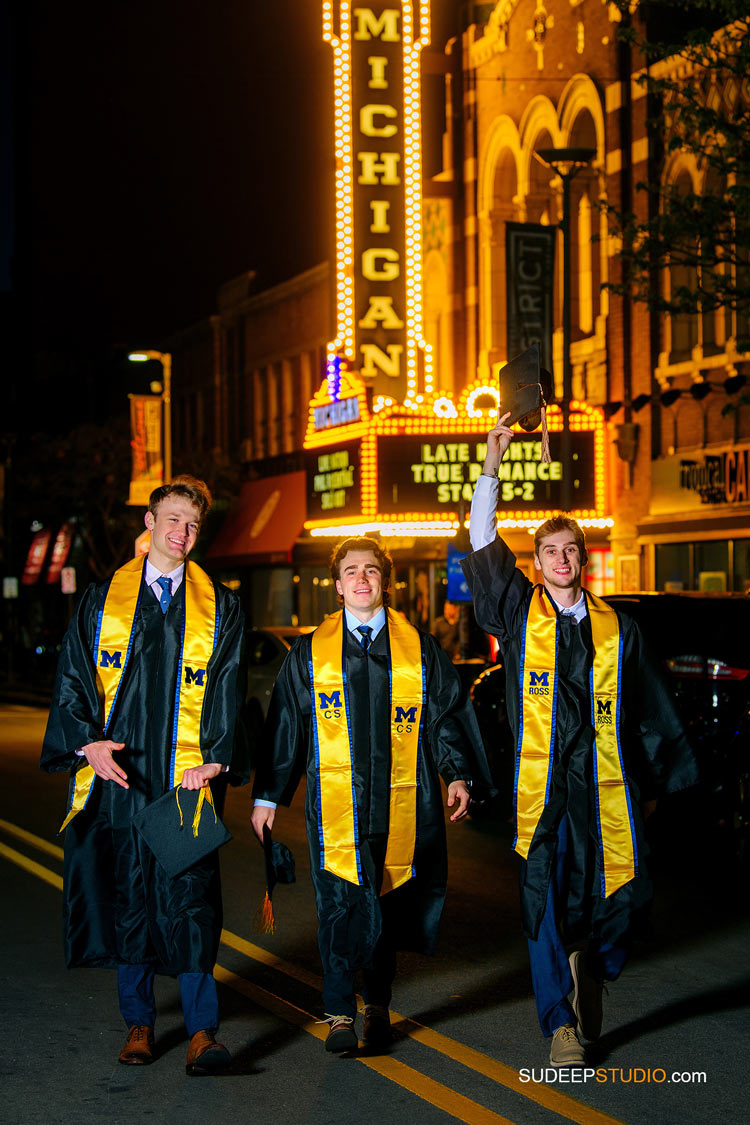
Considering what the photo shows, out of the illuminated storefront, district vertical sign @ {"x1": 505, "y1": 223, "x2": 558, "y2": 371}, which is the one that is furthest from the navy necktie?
district vertical sign @ {"x1": 505, "y1": 223, "x2": 558, "y2": 371}

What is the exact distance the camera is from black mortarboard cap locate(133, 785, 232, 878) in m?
5.82

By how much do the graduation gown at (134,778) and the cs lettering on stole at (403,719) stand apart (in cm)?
59

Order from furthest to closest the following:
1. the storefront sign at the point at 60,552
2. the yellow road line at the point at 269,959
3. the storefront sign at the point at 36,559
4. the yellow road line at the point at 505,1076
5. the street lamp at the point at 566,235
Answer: the storefront sign at the point at 36,559 < the storefront sign at the point at 60,552 < the street lamp at the point at 566,235 < the yellow road line at the point at 269,959 < the yellow road line at the point at 505,1076

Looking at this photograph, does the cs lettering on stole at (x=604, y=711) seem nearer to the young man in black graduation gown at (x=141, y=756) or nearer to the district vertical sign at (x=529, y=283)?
the young man in black graduation gown at (x=141, y=756)

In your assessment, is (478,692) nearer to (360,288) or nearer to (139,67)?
(360,288)

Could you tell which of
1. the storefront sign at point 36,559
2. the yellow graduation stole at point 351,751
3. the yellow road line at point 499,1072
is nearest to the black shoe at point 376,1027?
the yellow road line at point 499,1072

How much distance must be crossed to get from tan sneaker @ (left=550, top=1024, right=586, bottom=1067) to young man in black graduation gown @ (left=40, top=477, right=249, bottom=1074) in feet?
4.04

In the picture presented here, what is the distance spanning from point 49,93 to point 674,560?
42211mm

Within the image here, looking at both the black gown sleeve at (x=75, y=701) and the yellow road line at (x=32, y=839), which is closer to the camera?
the black gown sleeve at (x=75, y=701)

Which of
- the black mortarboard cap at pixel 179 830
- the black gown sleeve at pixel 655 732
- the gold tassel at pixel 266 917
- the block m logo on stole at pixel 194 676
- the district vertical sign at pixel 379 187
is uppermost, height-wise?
the district vertical sign at pixel 379 187

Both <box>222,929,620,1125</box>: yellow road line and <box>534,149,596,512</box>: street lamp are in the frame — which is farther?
<box>534,149,596,512</box>: street lamp

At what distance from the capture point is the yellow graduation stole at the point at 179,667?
19.6 feet

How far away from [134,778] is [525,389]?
2097 mm

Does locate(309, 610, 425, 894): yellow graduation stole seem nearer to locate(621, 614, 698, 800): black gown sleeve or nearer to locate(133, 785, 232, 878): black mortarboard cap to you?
locate(133, 785, 232, 878): black mortarboard cap
